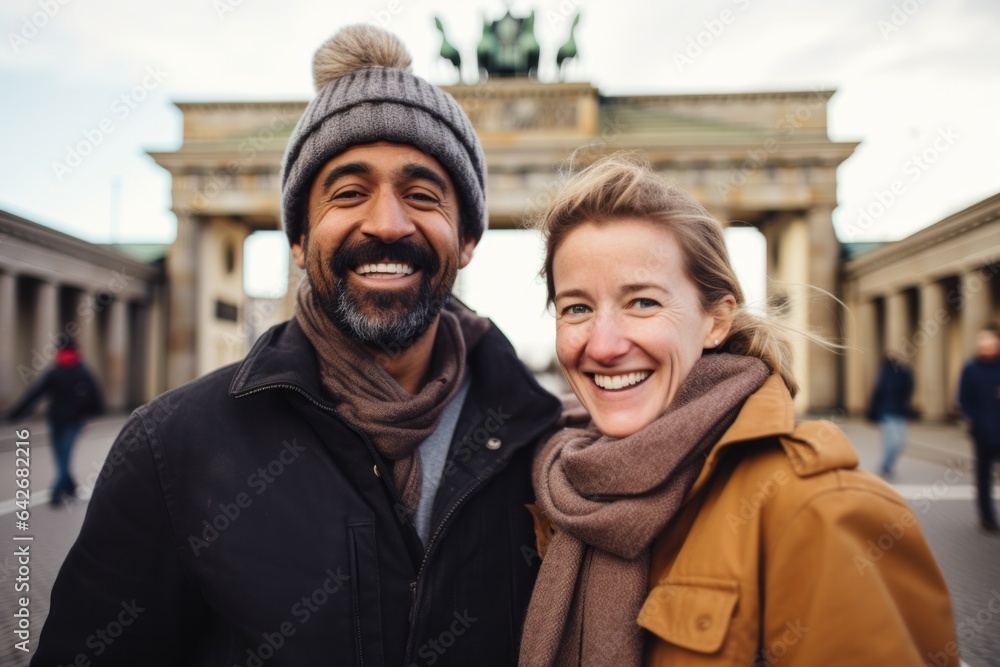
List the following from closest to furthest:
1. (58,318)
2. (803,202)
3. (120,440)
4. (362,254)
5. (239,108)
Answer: (120,440), (362,254), (58,318), (803,202), (239,108)

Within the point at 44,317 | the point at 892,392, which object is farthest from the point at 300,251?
the point at 44,317

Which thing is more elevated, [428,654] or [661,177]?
[661,177]

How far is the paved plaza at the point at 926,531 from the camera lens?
427 centimetres

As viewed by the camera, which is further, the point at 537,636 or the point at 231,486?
the point at 231,486

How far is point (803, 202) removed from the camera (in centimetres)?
2325

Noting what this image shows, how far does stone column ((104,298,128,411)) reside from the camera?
22.2 m

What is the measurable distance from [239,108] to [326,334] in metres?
26.3

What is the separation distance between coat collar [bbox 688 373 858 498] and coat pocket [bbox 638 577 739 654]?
210 mm

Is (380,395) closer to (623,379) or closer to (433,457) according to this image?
(433,457)

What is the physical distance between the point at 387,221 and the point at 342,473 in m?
0.75

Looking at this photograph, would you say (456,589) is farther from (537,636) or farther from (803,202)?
(803,202)

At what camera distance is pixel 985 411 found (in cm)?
692

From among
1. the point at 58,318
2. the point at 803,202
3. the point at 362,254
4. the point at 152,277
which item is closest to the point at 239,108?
the point at 152,277

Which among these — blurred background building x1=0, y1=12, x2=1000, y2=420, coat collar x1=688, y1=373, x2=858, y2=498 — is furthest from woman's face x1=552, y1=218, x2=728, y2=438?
blurred background building x1=0, y1=12, x2=1000, y2=420
